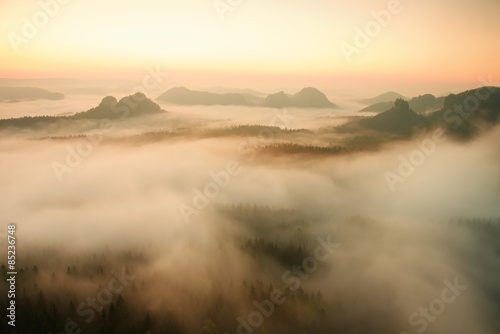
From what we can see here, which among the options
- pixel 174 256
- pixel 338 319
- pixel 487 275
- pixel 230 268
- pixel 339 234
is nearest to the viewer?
pixel 338 319

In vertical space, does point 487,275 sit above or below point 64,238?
below

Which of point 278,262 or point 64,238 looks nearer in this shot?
point 278,262

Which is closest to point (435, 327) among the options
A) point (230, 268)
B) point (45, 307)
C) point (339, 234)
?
point (339, 234)

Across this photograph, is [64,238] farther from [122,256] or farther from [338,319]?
[338,319]

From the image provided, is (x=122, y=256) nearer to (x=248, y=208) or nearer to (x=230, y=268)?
(x=230, y=268)

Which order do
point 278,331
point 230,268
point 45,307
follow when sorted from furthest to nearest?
point 230,268, point 278,331, point 45,307

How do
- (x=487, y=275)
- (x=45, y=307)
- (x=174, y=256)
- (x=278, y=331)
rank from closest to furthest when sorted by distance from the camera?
(x=45, y=307) → (x=278, y=331) → (x=174, y=256) → (x=487, y=275)

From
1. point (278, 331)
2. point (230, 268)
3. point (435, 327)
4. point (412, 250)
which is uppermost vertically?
point (230, 268)

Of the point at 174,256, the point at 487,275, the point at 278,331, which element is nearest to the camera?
the point at 278,331

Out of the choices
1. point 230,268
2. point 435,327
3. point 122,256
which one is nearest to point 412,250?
point 435,327
